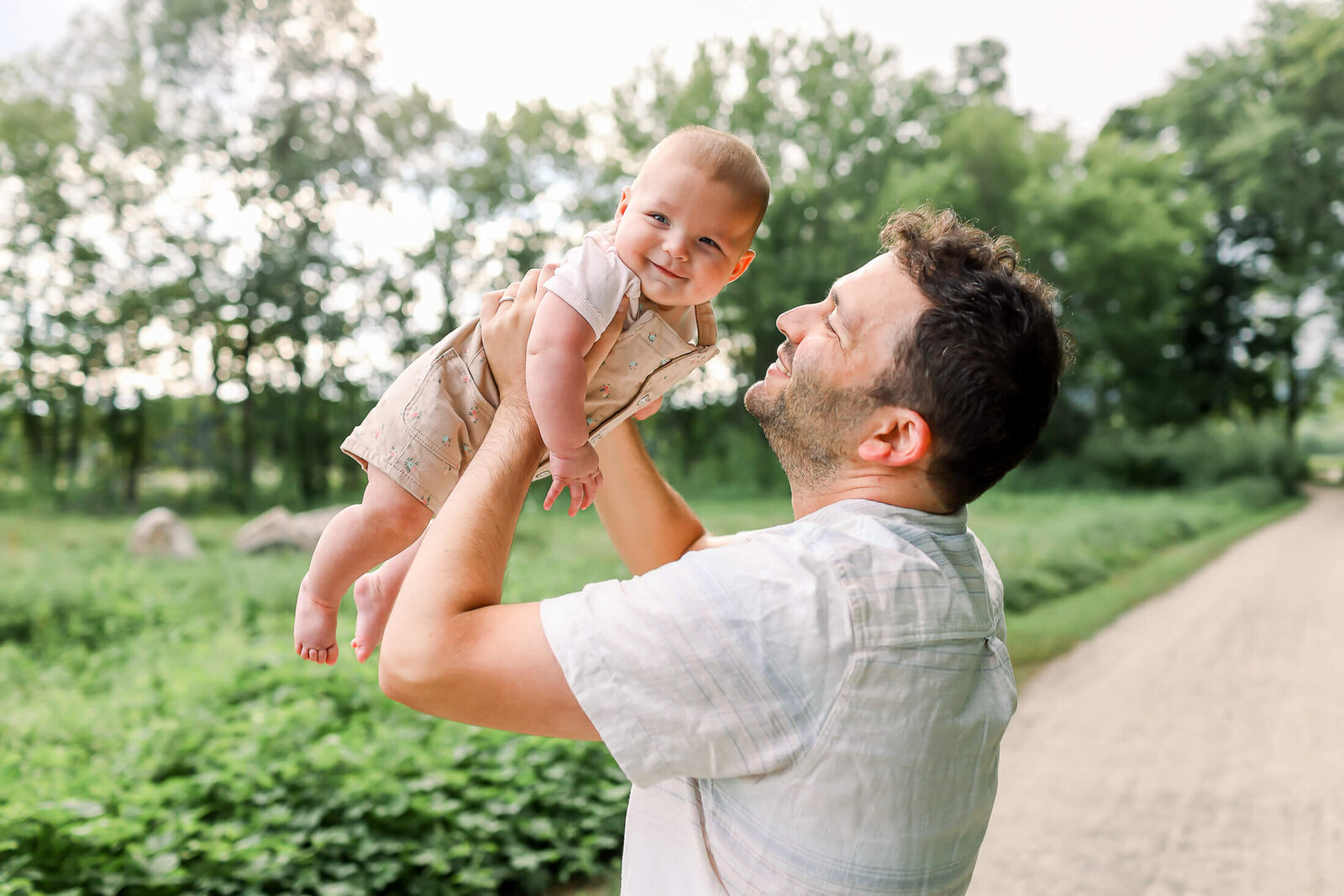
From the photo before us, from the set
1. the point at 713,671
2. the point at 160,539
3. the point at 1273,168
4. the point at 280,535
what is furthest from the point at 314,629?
the point at 1273,168

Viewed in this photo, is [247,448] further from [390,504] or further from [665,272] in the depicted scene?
[665,272]

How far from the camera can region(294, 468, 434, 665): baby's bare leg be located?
1411 mm

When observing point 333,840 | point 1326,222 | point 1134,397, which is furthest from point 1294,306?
point 333,840

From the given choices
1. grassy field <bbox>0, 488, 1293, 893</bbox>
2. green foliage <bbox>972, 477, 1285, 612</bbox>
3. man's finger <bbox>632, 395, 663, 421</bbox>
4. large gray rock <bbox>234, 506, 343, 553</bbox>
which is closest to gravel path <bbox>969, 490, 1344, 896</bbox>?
grassy field <bbox>0, 488, 1293, 893</bbox>

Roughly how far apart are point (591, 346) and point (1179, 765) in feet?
14.9

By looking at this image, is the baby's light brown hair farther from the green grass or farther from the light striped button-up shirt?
the green grass

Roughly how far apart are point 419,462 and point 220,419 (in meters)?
16.4

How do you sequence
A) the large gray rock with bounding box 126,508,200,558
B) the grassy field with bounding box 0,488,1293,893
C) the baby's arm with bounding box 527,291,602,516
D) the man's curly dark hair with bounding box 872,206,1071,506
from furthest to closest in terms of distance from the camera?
the large gray rock with bounding box 126,508,200,558 < the grassy field with bounding box 0,488,1293,893 < the baby's arm with bounding box 527,291,602,516 < the man's curly dark hair with bounding box 872,206,1071,506

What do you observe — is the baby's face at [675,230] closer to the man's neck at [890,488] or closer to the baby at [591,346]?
the baby at [591,346]

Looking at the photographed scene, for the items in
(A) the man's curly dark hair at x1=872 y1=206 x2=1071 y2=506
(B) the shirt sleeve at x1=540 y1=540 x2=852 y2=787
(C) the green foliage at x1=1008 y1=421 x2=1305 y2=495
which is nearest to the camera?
(B) the shirt sleeve at x1=540 y1=540 x2=852 y2=787

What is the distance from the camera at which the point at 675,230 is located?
1.38m

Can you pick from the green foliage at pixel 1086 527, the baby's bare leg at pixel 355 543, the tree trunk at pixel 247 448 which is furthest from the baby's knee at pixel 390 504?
the tree trunk at pixel 247 448

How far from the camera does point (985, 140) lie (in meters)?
17.7

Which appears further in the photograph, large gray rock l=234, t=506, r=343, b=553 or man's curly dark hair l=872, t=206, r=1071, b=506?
large gray rock l=234, t=506, r=343, b=553
